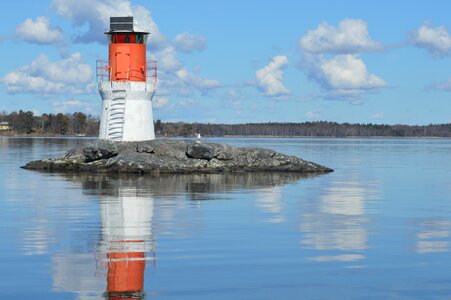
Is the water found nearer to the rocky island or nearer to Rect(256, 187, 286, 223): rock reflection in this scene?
Rect(256, 187, 286, 223): rock reflection

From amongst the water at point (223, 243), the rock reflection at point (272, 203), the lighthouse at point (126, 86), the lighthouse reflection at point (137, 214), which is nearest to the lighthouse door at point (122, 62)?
the lighthouse at point (126, 86)

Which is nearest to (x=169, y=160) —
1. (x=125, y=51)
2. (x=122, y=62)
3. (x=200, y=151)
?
(x=200, y=151)

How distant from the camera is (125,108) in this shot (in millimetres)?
42844

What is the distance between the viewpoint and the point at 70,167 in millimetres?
42469

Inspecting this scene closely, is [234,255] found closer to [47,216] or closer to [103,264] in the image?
[103,264]

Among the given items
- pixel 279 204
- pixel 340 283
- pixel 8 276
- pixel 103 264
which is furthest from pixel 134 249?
pixel 279 204

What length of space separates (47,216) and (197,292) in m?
9.93

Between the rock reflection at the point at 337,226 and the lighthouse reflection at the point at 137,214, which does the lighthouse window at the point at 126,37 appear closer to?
the lighthouse reflection at the point at 137,214

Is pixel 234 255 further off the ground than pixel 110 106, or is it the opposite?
pixel 110 106

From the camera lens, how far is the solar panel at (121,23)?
43.3 m

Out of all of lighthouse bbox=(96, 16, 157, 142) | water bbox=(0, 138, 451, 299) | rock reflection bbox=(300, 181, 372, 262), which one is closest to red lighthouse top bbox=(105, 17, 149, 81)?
lighthouse bbox=(96, 16, 157, 142)

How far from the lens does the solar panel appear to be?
43.3 m

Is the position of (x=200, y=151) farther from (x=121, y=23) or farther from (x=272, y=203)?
(x=272, y=203)

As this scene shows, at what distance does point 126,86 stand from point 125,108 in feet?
3.97
